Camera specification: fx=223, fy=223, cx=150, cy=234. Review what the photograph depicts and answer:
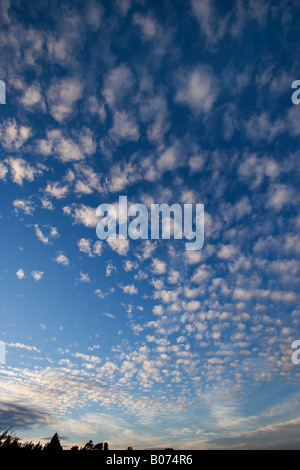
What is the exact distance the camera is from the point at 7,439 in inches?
4454
